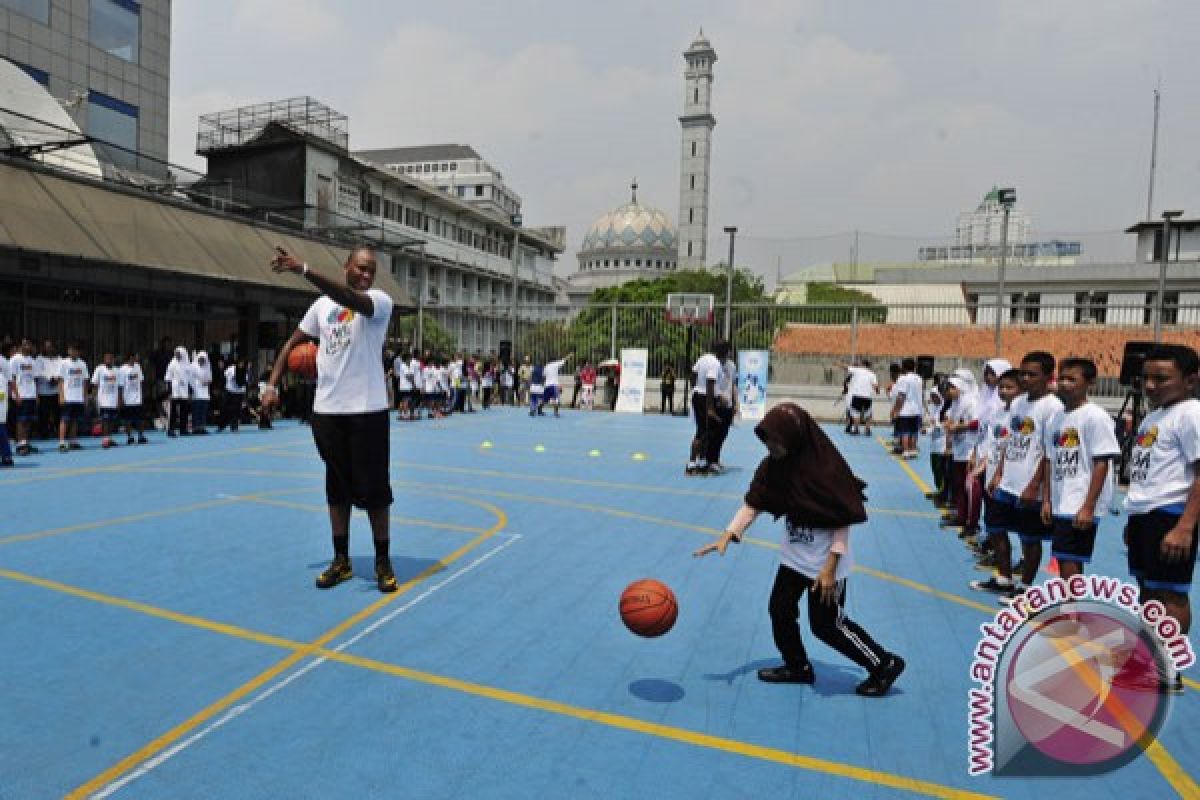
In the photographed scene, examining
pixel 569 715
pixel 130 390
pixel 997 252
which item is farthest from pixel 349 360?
pixel 997 252

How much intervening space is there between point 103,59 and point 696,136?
8262cm

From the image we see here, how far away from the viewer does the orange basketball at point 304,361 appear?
6.68 metres

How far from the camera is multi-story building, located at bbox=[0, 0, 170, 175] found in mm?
26891

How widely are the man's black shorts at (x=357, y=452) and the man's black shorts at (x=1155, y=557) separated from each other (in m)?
5.00

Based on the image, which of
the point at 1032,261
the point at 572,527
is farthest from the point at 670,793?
the point at 1032,261

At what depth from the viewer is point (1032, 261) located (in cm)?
5962

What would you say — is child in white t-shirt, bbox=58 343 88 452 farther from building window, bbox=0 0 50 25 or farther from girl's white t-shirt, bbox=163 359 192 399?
building window, bbox=0 0 50 25

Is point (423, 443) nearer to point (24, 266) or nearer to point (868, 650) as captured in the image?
point (24, 266)

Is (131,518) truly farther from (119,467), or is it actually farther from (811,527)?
(811,527)

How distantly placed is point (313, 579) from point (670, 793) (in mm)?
3831

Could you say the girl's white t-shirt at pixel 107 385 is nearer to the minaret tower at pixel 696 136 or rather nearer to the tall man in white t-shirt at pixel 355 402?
the tall man in white t-shirt at pixel 355 402

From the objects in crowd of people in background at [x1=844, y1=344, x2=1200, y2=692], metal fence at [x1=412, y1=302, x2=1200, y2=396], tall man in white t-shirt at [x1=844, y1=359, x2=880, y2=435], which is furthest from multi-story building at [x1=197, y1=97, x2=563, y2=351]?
crowd of people in background at [x1=844, y1=344, x2=1200, y2=692]

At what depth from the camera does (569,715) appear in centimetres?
389

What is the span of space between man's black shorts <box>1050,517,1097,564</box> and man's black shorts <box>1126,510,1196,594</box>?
0.46 meters
